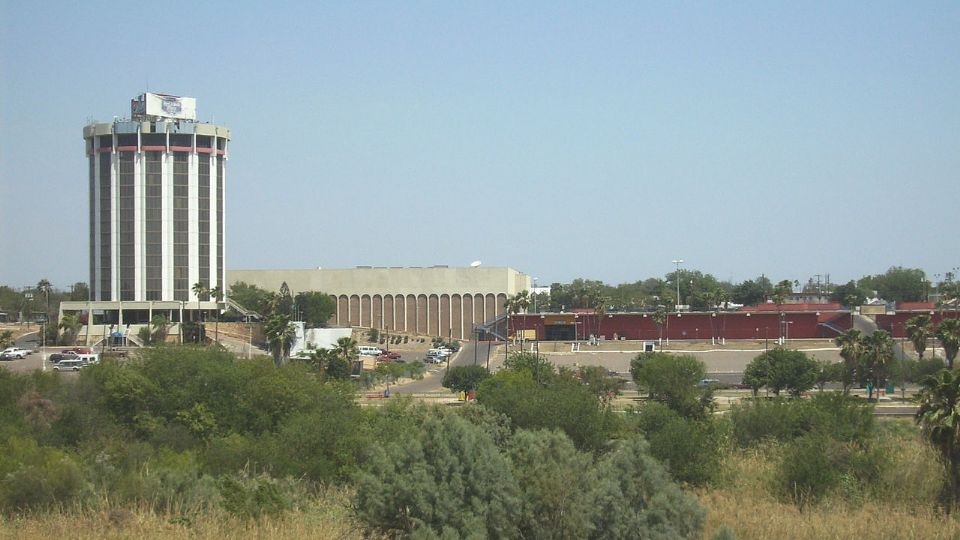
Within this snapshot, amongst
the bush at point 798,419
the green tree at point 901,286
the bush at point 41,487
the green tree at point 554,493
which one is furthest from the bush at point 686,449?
the green tree at point 901,286

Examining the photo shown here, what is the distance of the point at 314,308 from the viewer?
12062 centimetres

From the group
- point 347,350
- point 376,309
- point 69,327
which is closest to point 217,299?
point 69,327

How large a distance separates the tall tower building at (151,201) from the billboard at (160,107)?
0.09m

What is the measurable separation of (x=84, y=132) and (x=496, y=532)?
9753 centimetres

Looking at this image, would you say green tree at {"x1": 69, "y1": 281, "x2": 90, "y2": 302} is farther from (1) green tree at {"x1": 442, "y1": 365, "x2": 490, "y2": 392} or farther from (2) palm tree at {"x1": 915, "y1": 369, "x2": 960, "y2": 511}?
(2) palm tree at {"x1": 915, "y1": 369, "x2": 960, "y2": 511}

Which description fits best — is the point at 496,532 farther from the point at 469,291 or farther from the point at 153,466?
the point at 469,291

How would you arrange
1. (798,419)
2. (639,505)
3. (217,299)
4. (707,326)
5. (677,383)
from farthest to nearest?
1. (217,299)
2. (707,326)
3. (677,383)
4. (798,419)
5. (639,505)

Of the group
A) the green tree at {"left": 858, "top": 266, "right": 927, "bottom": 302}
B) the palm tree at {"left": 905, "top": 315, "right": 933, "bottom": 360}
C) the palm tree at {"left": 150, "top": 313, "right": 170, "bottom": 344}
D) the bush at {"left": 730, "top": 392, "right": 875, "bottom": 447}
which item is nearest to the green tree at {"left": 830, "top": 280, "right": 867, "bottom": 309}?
the green tree at {"left": 858, "top": 266, "right": 927, "bottom": 302}

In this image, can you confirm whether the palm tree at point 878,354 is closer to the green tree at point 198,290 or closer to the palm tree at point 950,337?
the palm tree at point 950,337

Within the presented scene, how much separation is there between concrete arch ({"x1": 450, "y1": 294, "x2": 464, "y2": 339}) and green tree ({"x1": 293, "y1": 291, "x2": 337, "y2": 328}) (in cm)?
1571

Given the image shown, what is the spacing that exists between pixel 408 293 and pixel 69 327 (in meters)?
42.4

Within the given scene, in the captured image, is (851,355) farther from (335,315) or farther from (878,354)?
(335,315)

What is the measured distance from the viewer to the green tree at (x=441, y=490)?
2402 centimetres

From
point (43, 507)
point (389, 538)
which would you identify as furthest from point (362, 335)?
point (389, 538)
